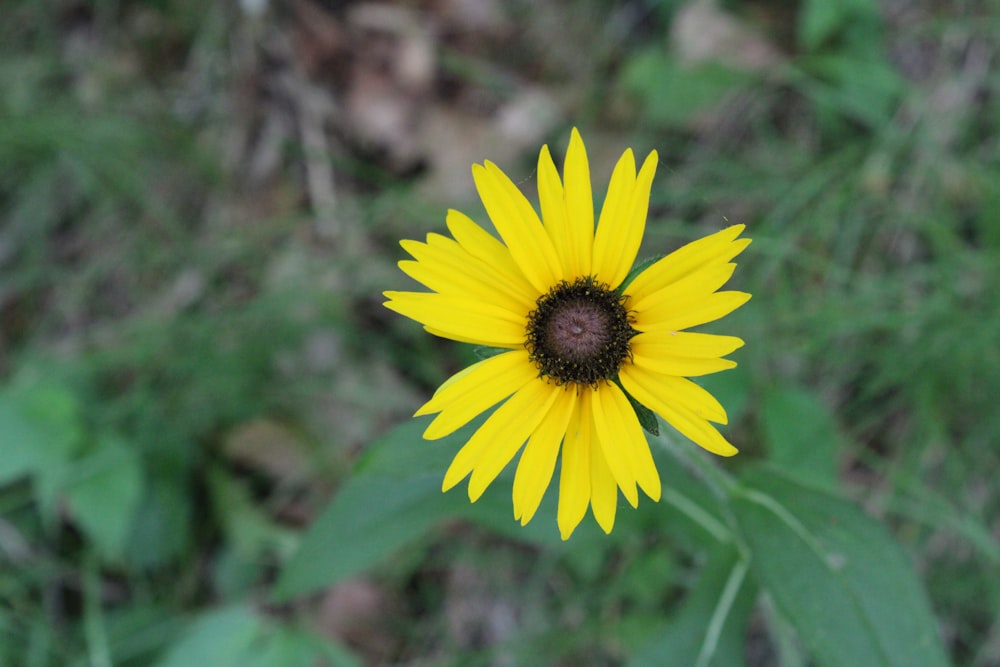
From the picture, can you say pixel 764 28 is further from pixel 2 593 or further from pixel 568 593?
pixel 2 593

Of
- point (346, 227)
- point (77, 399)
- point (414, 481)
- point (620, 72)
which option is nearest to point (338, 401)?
point (346, 227)

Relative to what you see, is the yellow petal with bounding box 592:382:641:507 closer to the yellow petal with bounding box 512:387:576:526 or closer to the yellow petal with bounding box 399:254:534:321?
the yellow petal with bounding box 512:387:576:526

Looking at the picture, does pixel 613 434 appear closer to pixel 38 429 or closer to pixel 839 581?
pixel 839 581

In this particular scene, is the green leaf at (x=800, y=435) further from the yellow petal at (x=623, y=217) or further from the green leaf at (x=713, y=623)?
the yellow petal at (x=623, y=217)

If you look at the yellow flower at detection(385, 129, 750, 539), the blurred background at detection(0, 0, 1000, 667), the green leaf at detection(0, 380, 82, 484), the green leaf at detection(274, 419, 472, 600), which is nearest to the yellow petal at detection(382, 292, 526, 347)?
the yellow flower at detection(385, 129, 750, 539)

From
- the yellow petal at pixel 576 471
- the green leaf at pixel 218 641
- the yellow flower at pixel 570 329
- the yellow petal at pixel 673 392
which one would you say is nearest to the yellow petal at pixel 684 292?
the yellow flower at pixel 570 329
